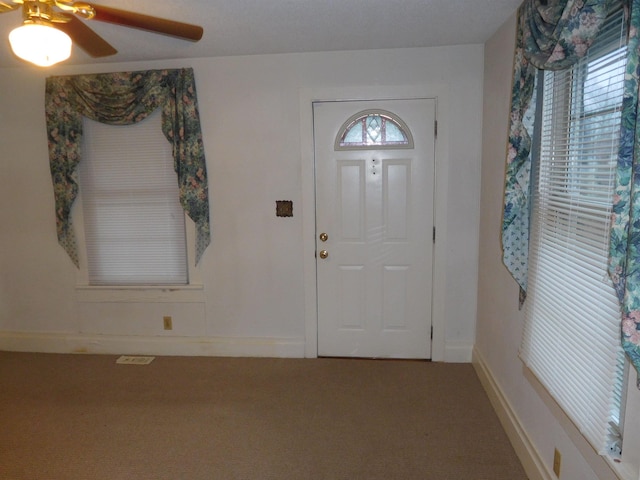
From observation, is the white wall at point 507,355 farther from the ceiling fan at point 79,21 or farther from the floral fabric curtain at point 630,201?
the ceiling fan at point 79,21

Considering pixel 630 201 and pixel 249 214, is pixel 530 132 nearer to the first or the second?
pixel 630 201

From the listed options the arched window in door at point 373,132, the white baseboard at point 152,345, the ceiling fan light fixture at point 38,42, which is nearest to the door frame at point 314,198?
the arched window in door at point 373,132

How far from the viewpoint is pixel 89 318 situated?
355cm

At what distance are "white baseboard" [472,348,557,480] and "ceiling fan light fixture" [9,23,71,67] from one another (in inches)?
102

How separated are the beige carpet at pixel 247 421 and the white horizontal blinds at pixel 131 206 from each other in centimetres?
74

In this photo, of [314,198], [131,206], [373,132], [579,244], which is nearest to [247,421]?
[314,198]

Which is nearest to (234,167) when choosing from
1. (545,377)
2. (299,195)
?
(299,195)

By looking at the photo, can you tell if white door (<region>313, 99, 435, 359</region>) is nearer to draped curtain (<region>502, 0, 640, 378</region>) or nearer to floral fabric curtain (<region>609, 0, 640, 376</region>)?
draped curtain (<region>502, 0, 640, 378</region>)

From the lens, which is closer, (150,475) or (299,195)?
(150,475)

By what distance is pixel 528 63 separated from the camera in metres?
1.92

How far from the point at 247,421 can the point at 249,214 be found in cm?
147

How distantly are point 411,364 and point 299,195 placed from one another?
1535 millimetres

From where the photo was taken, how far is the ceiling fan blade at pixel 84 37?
1.77 metres

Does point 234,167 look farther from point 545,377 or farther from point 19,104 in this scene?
point 545,377
